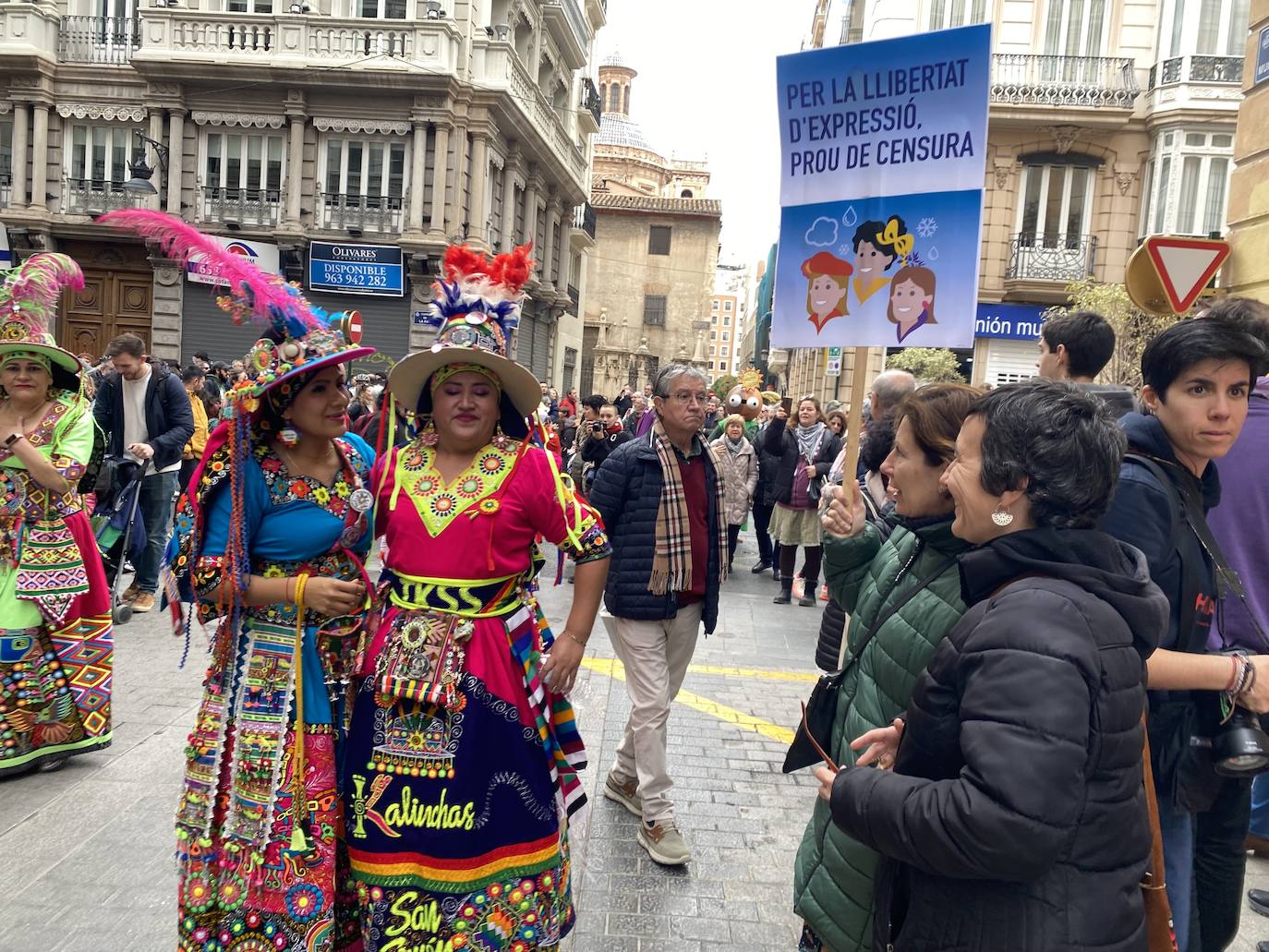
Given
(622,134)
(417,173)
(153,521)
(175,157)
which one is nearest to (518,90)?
(417,173)

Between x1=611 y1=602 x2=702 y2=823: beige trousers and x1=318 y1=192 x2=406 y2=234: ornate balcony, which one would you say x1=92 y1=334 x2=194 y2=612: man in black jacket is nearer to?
x1=611 y1=602 x2=702 y2=823: beige trousers

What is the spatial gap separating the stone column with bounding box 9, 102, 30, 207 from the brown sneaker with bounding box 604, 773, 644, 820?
24.1 metres

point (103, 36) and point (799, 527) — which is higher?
point (103, 36)

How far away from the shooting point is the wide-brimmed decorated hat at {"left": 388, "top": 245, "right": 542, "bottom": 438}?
117 inches

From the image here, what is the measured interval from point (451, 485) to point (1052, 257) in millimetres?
23058

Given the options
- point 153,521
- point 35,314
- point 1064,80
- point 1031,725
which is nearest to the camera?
point 1031,725

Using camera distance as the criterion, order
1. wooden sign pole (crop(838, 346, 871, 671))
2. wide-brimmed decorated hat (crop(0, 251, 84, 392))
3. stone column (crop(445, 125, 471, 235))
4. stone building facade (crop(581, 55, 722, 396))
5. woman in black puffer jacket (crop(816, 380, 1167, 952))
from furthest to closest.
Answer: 1. stone building facade (crop(581, 55, 722, 396))
2. stone column (crop(445, 125, 471, 235))
3. wide-brimmed decorated hat (crop(0, 251, 84, 392))
4. wooden sign pole (crop(838, 346, 871, 671))
5. woman in black puffer jacket (crop(816, 380, 1167, 952))

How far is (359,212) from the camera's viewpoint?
2214cm

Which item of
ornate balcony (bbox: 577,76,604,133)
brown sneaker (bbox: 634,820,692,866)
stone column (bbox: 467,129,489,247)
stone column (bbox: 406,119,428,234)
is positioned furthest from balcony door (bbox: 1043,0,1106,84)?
brown sneaker (bbox: 634,820,692,866)

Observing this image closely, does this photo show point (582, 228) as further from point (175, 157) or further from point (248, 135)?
point (175, 157)

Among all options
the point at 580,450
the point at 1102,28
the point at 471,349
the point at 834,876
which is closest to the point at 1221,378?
the point at 834,876

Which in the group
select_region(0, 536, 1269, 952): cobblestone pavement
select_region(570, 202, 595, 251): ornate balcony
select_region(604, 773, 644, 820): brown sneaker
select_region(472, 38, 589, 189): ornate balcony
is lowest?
select_region(0, 536, 1269, 952): cobblestone pavement

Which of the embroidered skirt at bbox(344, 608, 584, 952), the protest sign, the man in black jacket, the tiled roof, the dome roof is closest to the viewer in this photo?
the embroidered skirt at bbox(344, 608, 584, 952)

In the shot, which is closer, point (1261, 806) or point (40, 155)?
point (1261, 806)
